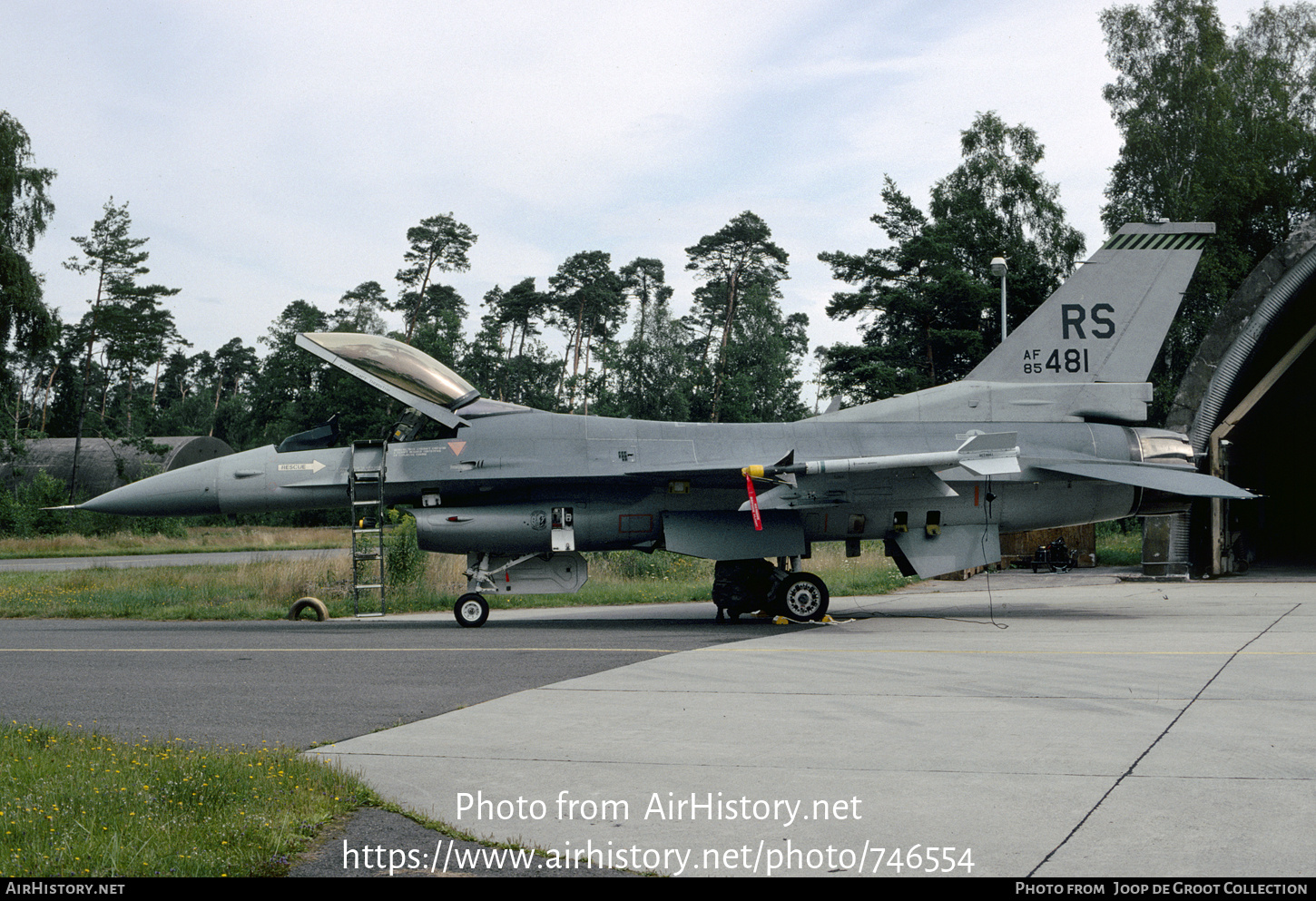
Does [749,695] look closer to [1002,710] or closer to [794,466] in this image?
[1002,710]

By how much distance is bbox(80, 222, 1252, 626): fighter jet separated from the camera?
13047mm

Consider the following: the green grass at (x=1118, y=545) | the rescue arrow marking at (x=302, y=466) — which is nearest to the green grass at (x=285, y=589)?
the rescue arrow marking at (x=302, y=466)

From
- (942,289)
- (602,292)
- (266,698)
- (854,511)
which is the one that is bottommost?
(266,698)

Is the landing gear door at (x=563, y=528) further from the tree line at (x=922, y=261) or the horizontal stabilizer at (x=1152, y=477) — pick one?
the tree line at (x=922, y=261)

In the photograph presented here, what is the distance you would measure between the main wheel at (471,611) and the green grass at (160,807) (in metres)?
7.45

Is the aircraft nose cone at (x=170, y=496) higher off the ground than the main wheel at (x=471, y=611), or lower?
higher

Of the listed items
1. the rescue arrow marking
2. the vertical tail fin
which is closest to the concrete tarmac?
the vertical tail fin

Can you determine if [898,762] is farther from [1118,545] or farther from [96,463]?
[96,463]

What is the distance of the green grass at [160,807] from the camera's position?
146 inches

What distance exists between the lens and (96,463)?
50.1 metres

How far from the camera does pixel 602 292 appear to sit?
207 feet
